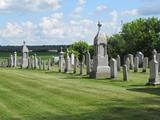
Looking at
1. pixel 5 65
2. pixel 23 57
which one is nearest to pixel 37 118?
pixel 23 57

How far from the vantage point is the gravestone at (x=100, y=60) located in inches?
1380

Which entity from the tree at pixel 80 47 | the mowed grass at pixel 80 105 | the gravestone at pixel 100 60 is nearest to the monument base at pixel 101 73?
the gravestone at pixel 100 60

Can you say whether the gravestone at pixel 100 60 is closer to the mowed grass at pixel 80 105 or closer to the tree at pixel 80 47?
the mowed grass at pixel 80 105

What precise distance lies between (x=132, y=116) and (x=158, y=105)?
2.72 m

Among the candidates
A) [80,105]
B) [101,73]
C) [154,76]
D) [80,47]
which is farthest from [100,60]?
[80,47]

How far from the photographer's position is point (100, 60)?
36.0 m

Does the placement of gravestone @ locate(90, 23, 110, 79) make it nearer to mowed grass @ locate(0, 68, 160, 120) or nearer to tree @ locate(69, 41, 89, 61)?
mowed grass @ locate(0, 68, 160, 120)

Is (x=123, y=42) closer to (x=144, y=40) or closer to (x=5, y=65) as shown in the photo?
(x=144, y=40)

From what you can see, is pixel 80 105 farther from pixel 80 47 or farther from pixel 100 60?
pixel 80 47

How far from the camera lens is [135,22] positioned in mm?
93938

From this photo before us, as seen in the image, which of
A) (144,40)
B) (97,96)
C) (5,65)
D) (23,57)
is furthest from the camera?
(144,40)

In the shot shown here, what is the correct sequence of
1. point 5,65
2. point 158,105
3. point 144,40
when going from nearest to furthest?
point 158,105 < point 5,65 < point 144,40

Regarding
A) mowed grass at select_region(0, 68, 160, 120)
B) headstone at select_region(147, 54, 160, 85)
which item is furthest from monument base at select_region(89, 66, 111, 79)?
mowed grass at select_region(0, 68, 160, 120)

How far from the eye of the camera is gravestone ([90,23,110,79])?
115 ft
